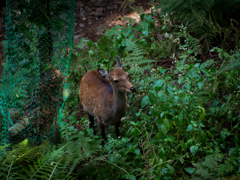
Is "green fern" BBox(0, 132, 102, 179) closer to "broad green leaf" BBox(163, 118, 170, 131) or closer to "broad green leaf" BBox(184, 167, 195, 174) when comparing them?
"broad green leaf" BBox(163, 118, 170, 131)

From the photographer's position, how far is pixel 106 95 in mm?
5168

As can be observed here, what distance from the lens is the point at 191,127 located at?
3.67m

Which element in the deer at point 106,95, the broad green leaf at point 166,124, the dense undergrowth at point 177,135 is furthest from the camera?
the deer at point 106,95

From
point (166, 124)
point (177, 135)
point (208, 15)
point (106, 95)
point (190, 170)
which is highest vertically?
point (208, 15)

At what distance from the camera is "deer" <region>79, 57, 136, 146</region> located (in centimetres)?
479

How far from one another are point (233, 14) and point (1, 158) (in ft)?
17.0

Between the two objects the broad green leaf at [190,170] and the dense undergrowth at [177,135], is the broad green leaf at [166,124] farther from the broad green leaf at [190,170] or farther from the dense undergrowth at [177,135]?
the broad green leaf at [190,170]

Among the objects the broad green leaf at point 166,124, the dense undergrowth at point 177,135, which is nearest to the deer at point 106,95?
the dense undergrowth at point 177,135

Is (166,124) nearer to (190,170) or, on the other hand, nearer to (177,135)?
(177,135)

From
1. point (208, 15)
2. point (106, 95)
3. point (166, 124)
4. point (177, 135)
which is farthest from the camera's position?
point (208, 15)

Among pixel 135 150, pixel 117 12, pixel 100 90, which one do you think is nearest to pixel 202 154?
pixel 135 150

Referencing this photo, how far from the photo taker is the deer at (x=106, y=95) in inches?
188

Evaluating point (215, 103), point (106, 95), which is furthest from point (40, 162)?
point (215, 103)

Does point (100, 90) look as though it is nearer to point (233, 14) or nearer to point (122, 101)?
point (122, 101)
